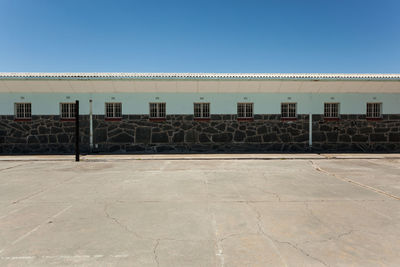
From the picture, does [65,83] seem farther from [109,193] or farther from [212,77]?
[109,193]

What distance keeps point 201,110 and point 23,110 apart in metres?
12.4

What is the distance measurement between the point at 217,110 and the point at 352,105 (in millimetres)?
9706

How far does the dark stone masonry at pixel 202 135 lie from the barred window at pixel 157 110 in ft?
1.61

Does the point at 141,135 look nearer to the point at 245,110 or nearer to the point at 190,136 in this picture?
the point at 190,136

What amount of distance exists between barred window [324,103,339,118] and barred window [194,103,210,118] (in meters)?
8.54

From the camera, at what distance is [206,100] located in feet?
51.7

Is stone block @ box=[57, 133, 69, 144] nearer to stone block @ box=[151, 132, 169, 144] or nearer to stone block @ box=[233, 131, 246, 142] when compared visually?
stone block @ box=[151, 132, 169, 144]

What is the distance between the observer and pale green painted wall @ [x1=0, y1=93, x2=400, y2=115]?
15.4 m

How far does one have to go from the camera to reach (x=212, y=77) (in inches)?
573

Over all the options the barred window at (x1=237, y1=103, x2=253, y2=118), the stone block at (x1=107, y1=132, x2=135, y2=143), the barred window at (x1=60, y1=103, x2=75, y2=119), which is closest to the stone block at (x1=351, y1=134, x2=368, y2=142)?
the barred window at (x1=237, y1=103, x2=253, y2=118)

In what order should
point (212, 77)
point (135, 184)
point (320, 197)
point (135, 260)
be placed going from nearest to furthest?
point (135, 260)
point (320, 197)
point (135, 184)
point (212, 77)

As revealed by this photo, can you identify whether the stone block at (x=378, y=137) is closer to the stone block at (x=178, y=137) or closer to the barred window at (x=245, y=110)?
the barred window at (x=245, y=110)

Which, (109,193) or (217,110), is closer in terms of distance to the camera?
(109,193)

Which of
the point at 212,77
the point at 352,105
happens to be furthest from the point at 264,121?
the point at 352,105
